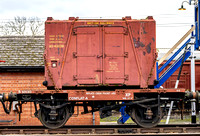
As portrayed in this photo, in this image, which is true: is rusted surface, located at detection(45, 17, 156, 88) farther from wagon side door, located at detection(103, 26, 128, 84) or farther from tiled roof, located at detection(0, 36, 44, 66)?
tiled roof, located at detection(0, 36, 44, 66)

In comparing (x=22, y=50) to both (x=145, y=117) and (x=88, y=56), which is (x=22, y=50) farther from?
(x=145, y=117)

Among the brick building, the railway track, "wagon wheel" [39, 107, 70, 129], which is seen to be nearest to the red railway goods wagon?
"wagon wheel" [39, 107, 70, 129]

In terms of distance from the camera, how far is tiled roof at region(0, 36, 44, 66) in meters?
15.0

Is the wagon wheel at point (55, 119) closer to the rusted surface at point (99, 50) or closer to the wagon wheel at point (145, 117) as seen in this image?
the rusted surface at point (99, 50)

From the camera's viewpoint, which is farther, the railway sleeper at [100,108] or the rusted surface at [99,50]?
the rusted surface at [99,50]

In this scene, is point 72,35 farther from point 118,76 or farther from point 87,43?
point 118,76

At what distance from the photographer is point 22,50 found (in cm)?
1605

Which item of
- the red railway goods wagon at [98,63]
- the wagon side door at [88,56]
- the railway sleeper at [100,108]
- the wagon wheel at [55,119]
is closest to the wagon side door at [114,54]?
the red railway goods wagon at [98,63]

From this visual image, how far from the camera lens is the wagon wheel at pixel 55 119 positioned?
1031cm

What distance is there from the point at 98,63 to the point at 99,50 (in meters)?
0.44

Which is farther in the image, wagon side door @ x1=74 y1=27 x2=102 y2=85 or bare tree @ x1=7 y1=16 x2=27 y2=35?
bare tree @ x1=7 y1=16 x2=27 y2=35

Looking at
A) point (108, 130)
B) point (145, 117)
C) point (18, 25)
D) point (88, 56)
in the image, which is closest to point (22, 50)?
point (88, 56)

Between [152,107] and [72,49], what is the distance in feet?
10.7

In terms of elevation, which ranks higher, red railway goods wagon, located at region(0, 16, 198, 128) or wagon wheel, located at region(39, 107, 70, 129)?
red railway goods wagon, located at region(0, 16, 198, 128)
